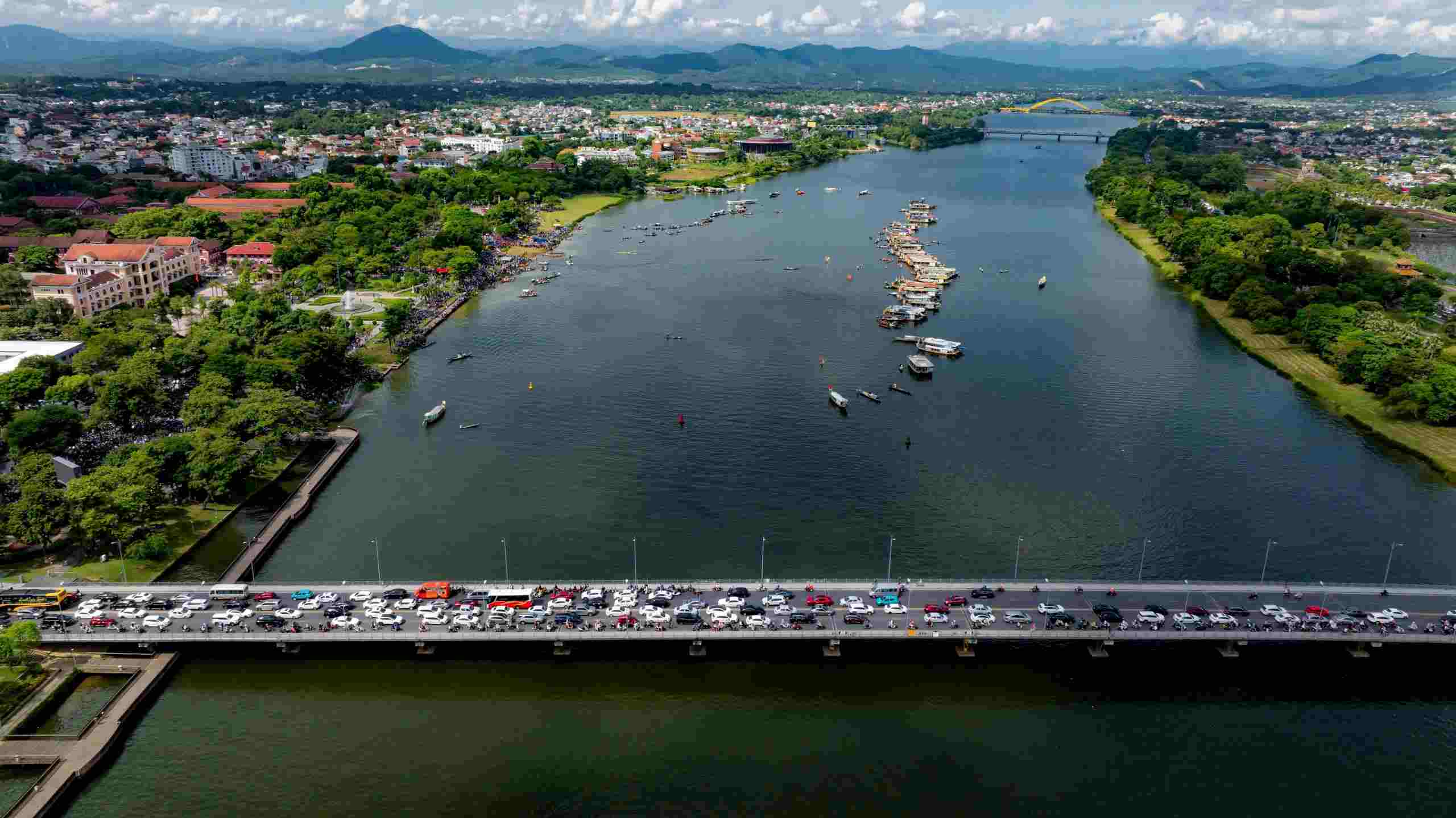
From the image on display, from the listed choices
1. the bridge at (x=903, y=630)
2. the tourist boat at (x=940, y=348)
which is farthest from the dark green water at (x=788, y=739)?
the tourist boat at (x=940, y=348)

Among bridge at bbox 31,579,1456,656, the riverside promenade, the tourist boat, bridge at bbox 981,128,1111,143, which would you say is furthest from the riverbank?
bridge at bbox 981,128,1111,143

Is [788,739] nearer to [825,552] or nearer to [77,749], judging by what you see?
[825,552]

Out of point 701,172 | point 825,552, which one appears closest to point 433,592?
point 825,552

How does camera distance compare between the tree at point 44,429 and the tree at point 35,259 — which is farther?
the tree at point 35,259

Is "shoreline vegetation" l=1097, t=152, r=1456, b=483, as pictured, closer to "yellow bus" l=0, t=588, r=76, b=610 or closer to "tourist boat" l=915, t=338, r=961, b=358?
"tourist boat" l=915, t=338, r=961, b=358

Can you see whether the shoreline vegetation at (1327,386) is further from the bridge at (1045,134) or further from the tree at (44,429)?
the bridge at (1045,134)

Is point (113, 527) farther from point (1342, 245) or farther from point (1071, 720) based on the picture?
point (1342, 245)
